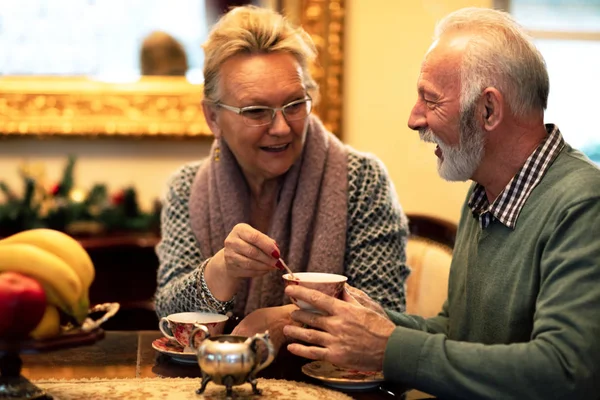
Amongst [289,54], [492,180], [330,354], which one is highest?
[289,54]

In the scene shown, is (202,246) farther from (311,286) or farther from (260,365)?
(260,365)

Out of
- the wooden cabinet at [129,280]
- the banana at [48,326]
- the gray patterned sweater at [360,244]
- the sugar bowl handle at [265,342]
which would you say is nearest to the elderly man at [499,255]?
the sugar bowl handle at [265,342]

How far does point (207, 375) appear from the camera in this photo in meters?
1.40

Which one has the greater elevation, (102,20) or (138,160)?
(102,20)

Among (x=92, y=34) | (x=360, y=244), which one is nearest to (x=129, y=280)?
(x=92, y=34)

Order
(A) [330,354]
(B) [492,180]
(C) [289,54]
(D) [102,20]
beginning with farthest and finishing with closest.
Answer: (D) [102,20], (C) [289,54], (B) [492,180], (A) [330,354]

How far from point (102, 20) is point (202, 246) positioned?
1558 millimetres

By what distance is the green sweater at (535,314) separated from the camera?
1345mm

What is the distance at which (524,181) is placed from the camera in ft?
5.22

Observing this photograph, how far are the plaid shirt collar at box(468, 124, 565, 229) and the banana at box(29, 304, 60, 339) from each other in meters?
0.87

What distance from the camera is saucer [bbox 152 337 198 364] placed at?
166 cm

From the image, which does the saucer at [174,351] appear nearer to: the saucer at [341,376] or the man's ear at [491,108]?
the saucer at [341,376]

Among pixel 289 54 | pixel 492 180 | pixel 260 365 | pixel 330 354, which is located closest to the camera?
pixel 260 365

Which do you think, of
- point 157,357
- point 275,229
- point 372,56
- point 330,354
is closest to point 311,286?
point 330,354
